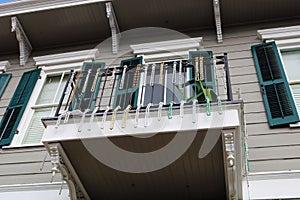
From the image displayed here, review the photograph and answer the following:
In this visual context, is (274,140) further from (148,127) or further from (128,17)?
(128,17)

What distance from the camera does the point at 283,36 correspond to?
6590 mm

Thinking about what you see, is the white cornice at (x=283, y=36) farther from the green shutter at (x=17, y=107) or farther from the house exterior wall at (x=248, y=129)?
the green shutter at (x=17, y=107)

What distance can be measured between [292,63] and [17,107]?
4.61 m

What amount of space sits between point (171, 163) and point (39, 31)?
4.53 metres

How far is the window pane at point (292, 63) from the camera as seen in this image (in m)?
6.06

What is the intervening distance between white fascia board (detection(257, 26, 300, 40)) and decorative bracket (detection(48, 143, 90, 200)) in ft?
13.0

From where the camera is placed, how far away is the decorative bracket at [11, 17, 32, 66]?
7441 millimetres

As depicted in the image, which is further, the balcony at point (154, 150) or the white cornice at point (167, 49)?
the white cornice at point (167, 49)

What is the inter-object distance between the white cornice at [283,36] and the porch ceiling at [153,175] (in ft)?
10.1

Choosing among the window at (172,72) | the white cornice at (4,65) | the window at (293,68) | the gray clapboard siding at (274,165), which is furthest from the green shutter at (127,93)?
the white cornice at (4,65)

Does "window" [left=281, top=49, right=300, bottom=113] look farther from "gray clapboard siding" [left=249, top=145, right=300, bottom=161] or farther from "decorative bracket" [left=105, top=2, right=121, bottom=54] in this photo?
"decorative bracket" [left=105, top=2, right=121, bottom=54]

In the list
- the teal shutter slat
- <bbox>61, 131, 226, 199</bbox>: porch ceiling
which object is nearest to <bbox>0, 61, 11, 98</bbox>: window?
the teal shutter slat

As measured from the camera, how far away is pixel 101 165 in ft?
14.8

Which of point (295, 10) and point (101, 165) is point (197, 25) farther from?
point (101, 165)
